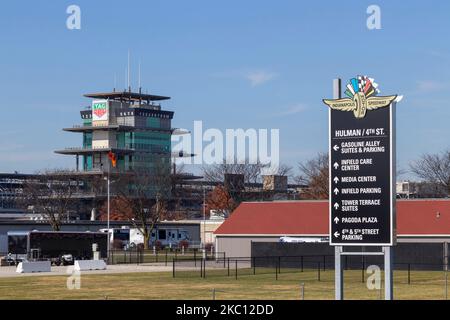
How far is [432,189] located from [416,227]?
61.7 meters

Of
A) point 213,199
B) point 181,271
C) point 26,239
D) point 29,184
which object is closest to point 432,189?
point 213,199

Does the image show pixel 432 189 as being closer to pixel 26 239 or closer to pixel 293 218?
pixel 293 218

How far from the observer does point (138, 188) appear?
129m

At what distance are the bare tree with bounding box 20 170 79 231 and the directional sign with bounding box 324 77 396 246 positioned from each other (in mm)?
83937

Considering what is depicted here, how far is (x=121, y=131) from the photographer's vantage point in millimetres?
176000

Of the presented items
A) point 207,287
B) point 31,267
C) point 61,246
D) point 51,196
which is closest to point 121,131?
point 51,196

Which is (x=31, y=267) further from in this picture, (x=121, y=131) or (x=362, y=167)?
(x=121, y=131)

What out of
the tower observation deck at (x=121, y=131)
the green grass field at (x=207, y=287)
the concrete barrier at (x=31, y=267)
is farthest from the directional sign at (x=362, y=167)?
the tower observation deck at (x=121, y=131)

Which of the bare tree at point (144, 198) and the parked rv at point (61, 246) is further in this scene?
the bare tree at point (144, 198)

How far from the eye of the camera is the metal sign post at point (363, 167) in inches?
1069

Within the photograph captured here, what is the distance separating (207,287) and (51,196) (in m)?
82.9

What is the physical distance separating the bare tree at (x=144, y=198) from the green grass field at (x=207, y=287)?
57.5 m

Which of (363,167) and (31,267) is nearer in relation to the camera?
(363,167)

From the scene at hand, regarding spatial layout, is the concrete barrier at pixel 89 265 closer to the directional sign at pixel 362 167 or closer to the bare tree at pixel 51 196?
the directional sign at pixel 362 167
